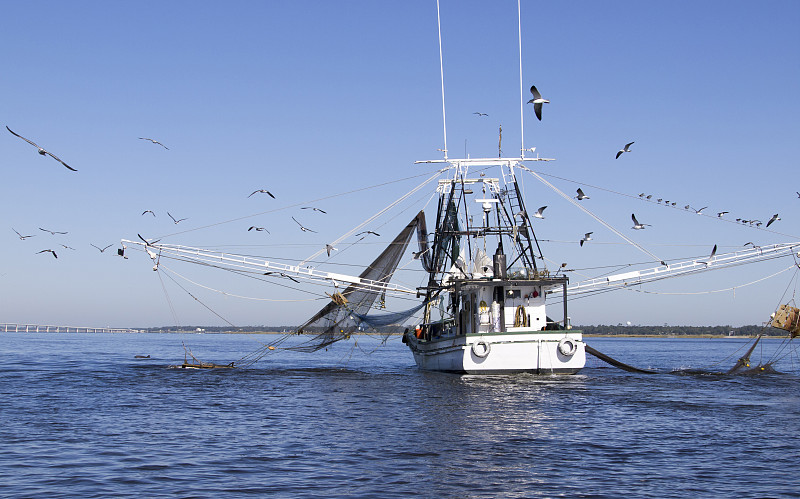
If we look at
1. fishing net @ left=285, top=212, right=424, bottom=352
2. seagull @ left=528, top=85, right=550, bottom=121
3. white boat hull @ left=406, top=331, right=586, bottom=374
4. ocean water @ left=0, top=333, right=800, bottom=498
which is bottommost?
ocean water @ left=0, top=333, right=800, bottom=498

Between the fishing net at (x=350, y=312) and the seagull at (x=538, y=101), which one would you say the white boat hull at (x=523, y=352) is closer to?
the fishing net at (x=350, y=312)

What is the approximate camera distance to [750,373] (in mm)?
44875

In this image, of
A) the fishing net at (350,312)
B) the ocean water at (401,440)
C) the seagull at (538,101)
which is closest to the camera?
the ocean water at (401,440)

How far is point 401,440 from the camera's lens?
66.1ft

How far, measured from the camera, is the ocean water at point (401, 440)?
15.2 metres

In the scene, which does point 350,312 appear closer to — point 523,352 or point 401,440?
point 523,352

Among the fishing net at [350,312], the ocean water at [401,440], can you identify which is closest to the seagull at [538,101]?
the ocean water at [401,440]

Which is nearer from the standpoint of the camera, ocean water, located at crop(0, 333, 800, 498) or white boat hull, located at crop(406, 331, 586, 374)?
ocean water, located at crop(0, 333, 800, 498)

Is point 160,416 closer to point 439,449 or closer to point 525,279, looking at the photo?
point 439,449

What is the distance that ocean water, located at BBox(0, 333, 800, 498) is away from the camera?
598 inches

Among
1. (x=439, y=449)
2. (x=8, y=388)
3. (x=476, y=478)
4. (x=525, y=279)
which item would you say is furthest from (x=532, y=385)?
(x=8, y=388)

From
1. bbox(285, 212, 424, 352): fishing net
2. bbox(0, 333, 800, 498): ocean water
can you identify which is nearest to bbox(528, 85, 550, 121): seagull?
bbox(0, 333, 800, 498): ocean water

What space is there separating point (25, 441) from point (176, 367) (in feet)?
92.1

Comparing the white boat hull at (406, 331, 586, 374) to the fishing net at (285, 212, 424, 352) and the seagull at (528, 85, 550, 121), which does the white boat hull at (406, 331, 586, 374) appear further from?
the seagull at (528, 85, 550, 121)
